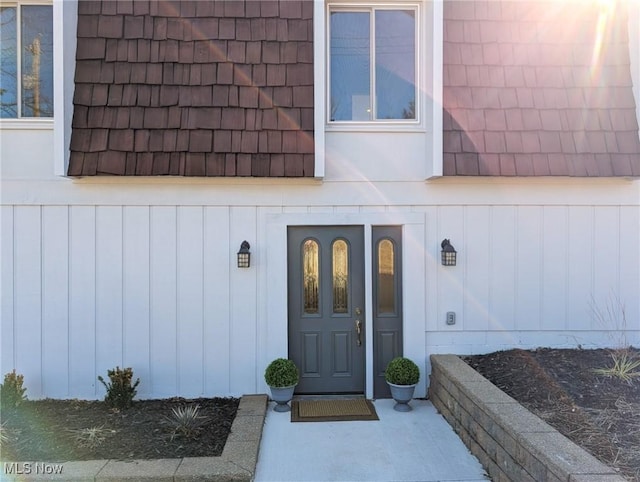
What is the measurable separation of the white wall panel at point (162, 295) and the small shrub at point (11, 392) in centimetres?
127

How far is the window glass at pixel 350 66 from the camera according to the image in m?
5.37

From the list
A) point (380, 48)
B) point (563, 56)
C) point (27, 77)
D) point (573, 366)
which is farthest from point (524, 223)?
point (27, 77)

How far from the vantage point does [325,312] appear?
5320mm

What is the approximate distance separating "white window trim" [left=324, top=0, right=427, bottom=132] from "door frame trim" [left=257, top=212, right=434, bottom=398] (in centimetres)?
102

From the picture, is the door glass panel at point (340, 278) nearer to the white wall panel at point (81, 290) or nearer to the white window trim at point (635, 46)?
the white wall panel at point (81, 290)

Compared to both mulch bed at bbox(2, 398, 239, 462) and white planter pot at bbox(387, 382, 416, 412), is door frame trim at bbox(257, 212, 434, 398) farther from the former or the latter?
mulch bed at bbox(2, 398, 239, 462)

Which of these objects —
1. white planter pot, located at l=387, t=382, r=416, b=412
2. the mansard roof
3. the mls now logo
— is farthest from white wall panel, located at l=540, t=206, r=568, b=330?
the mls now logo

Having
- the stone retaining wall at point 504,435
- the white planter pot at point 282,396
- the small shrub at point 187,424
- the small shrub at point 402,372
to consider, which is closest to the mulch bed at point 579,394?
the stone retaining wall at point 504,435

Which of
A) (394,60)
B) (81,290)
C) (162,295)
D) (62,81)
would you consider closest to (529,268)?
(394,60)

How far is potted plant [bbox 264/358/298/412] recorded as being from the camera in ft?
15.8

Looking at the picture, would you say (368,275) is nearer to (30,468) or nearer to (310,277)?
(310,277)

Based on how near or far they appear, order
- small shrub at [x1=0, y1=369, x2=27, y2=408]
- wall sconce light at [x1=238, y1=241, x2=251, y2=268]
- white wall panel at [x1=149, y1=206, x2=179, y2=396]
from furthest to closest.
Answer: white wall panel at [x1=149, y1=206, x2=179, y2=396]
wall sconce light at [x1=238, y1=241, x2=251, y2=268]
small shrub at [x1=0, y1=369, x2=27, y2=408]

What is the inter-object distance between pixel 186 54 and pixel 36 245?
108 inches

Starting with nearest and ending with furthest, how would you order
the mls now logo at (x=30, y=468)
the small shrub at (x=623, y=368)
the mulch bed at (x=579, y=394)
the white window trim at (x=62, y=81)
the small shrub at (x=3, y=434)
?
1. the mulch bed at (x=579, y=394)
2. the mls now logo at (x=30, y=468)
3. the small shrub at (x=3, y=434)
4. the small shrub at (x=623, y=368)
5. the white window trim at (x=62, y=81)
